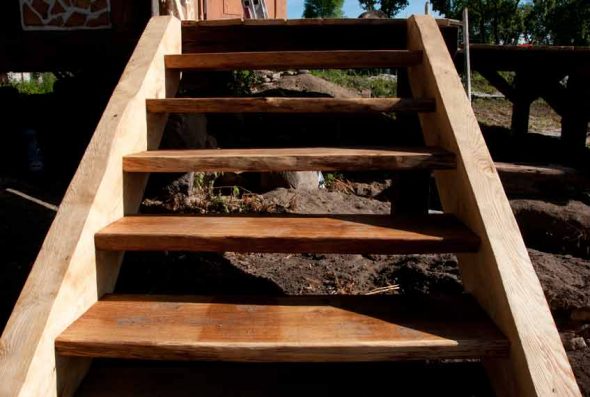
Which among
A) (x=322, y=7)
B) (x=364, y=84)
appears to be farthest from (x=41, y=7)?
(x=322, y=7)

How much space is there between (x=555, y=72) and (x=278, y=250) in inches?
229

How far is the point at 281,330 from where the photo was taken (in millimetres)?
1526

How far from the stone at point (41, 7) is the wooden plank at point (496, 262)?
290 centimetres

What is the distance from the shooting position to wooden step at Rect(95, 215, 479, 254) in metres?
1.71

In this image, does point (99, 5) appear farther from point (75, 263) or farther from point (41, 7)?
point (75, 263)

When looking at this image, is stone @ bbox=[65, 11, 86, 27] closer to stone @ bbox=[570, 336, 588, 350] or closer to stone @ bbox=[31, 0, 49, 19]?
stone @ bbox=[31, 0, 49, 19]

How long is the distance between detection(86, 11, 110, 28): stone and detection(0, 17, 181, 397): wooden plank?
1.81m

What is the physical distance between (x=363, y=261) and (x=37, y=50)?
271cm

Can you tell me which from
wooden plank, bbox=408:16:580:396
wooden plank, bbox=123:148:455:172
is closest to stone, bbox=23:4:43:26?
wooden plank, bbox=123:148:455:172

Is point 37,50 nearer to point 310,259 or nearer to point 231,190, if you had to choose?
point 231,190

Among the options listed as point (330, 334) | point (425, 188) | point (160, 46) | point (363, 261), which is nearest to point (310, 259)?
point (363, 261)

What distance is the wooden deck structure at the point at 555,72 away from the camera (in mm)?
5895

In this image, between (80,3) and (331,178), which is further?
(331,178)

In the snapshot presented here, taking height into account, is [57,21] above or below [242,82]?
above
